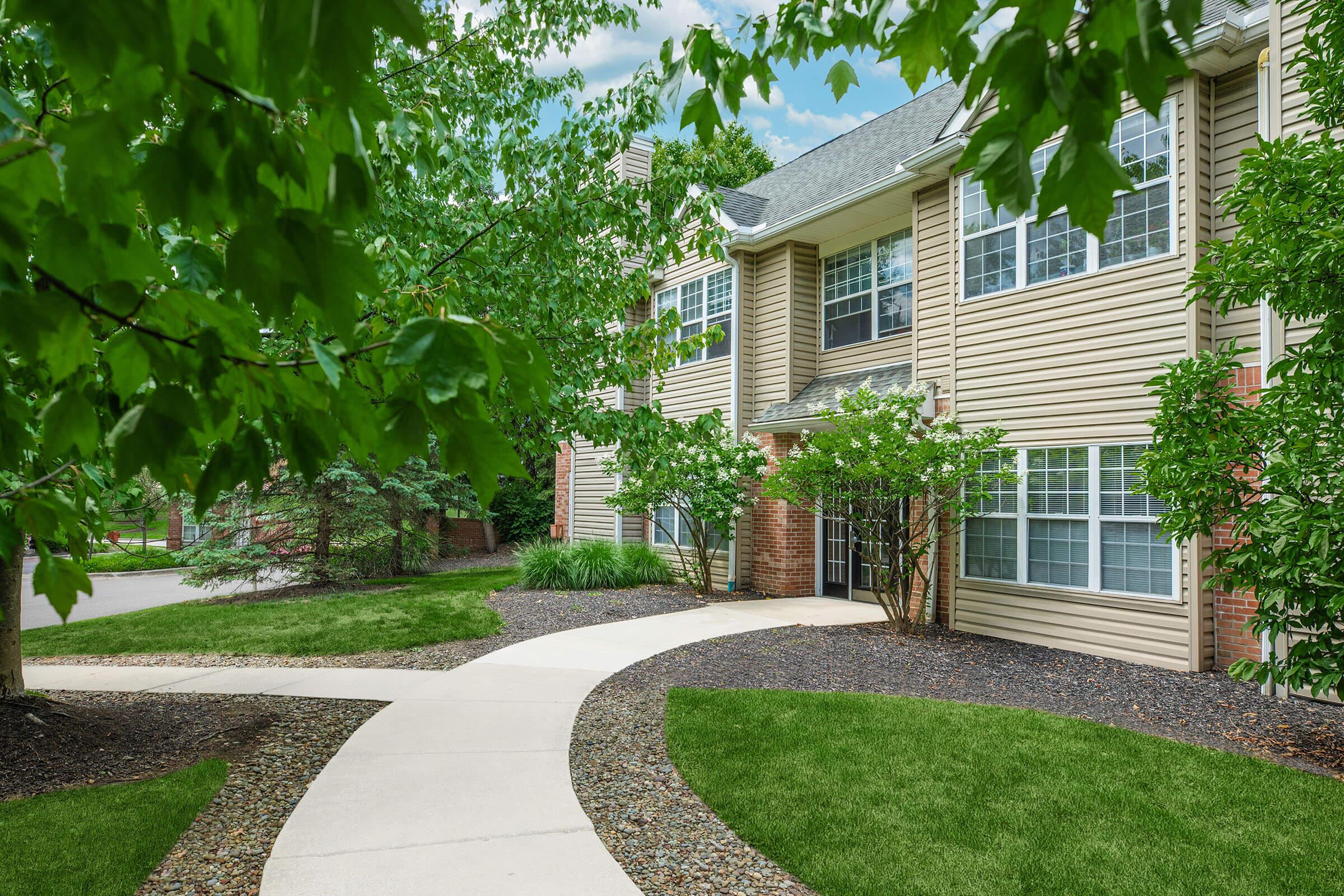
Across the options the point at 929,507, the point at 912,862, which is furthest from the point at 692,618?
the point at 912,862

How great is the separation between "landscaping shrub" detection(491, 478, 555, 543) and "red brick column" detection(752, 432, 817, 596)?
13.2 metres

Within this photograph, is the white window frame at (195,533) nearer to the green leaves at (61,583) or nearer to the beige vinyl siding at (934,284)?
the green leaves at (61,583)

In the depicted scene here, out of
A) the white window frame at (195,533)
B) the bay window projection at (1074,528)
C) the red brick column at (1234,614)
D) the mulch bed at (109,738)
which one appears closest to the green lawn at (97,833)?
the mulch bed at (109,738)

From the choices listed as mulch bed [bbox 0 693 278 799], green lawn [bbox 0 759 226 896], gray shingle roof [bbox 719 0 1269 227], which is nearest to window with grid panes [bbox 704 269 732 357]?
gray shingle roof [bbox 719 0 1269 227]

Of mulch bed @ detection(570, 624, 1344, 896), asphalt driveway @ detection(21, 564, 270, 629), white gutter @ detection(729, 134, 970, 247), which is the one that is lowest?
asphalt driveway @ detection(21, 564, 270, 629)

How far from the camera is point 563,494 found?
19453 mm

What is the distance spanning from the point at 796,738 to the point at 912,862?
5.74 ft

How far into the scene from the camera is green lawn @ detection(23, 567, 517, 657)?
9.02 meters

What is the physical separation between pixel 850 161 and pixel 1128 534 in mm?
8300

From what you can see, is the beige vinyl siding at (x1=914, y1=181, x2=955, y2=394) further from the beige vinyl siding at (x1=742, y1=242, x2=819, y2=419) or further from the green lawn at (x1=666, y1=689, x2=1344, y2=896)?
the green lawn at (x1=666, y1=689, x2=1344, y2=896)

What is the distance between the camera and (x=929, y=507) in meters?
9.56

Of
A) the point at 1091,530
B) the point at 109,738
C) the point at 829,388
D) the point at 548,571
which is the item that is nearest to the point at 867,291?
the point at 829,388

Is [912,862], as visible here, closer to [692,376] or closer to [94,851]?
[94,851]

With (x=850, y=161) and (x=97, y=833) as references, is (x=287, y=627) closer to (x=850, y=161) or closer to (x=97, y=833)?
Answer: (x=97, y=833)
